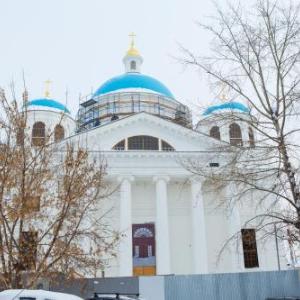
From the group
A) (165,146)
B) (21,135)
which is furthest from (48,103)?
(21,135)

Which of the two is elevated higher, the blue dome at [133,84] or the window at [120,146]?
the blue dome at [133,84]

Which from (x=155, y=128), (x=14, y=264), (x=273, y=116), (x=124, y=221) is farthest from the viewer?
(x=155, y=128)

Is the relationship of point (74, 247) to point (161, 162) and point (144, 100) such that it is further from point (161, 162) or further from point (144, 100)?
point (144, 100)

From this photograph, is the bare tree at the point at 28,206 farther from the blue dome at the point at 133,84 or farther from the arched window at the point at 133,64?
the arched window at the point at 133,64

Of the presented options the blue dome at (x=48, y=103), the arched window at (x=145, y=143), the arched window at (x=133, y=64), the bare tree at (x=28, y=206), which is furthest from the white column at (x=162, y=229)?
the arched window at (x=133, y=64)

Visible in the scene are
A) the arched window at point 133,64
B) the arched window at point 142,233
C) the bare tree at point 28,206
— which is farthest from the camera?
the arched window at point 133,64

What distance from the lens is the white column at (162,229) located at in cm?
2698

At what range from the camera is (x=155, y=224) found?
29.1 m

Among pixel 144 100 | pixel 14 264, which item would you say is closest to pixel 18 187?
pixel 14 264

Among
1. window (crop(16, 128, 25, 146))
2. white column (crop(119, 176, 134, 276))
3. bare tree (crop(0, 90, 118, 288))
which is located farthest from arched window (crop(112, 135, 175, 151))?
window (crop(16, 128, 25, 146))

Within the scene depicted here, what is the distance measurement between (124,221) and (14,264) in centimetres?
1955

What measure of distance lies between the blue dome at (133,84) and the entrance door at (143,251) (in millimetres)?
17271

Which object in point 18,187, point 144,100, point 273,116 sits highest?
point 144,100

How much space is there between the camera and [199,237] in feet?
92.7
